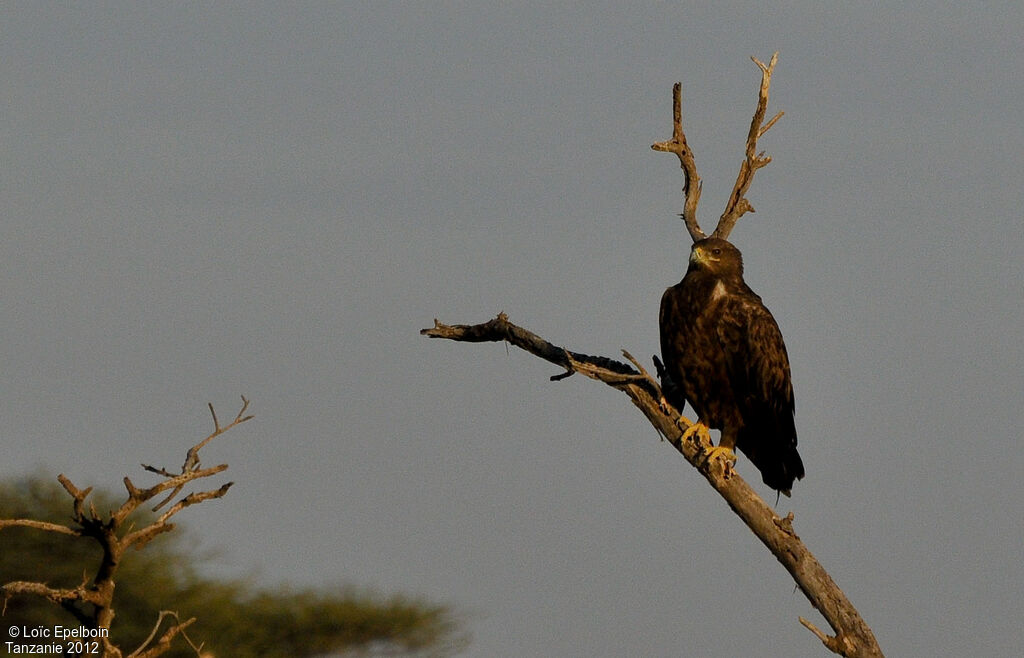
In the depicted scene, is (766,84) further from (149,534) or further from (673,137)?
(149,534)

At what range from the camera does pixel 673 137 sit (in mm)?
8469

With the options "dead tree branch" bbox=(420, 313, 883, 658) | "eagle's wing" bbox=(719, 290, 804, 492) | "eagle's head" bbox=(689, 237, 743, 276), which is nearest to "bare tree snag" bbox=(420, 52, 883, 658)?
"dead tree branch" bbox=(420, 313, 883, 658)

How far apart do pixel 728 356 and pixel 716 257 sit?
571 mm

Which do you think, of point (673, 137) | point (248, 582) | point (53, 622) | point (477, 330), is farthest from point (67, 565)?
point (673, 137)

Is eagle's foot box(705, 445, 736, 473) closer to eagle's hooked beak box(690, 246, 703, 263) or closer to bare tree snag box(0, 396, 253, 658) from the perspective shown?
eagle's hooked beak box(690, 246, 703, 263)

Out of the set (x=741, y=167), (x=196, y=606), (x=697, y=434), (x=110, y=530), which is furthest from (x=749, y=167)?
(x=196, y=606)

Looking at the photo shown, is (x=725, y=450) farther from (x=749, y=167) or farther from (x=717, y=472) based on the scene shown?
(x=749, y=167)

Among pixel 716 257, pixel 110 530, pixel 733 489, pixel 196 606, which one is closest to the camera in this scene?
pixel 110 530

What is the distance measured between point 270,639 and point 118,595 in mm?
1643

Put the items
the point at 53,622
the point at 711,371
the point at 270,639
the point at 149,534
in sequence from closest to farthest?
the point at 149,534
the point at 711,371
the point at 53,622
the point at 270,639

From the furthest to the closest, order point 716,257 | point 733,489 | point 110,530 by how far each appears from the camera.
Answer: point 716,257 < point 733,489 < point 110,530

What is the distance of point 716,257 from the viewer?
24.9 ft

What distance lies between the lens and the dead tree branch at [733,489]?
721 centimetres

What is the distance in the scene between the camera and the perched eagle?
7.54 m
